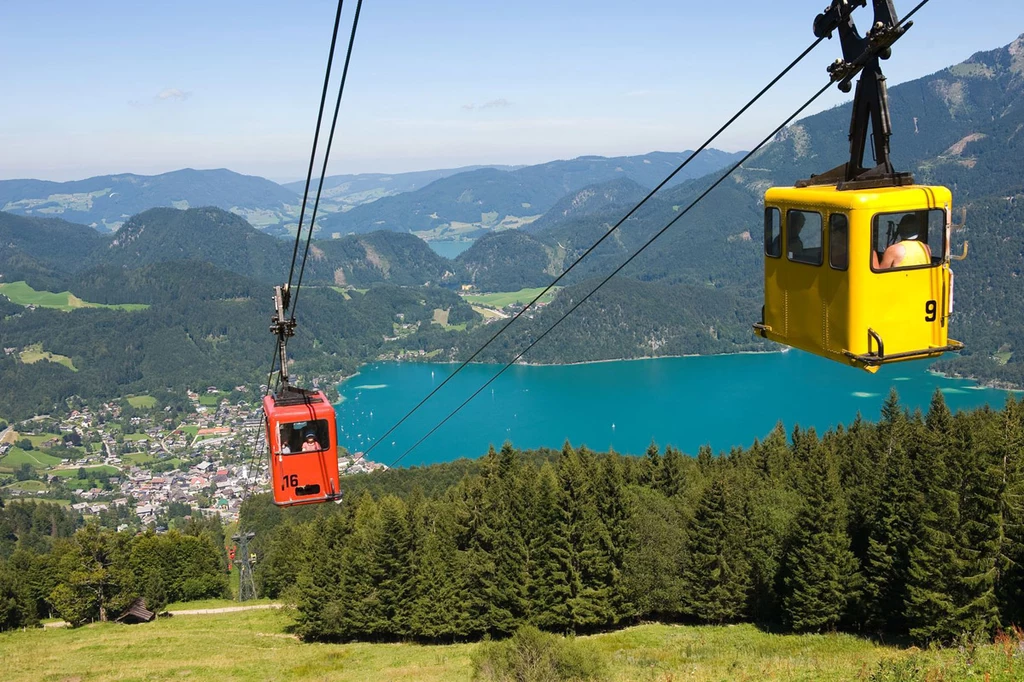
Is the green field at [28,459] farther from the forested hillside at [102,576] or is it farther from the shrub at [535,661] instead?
the shrub at [535,661]

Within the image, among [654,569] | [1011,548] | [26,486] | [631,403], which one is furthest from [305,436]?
[26,486]

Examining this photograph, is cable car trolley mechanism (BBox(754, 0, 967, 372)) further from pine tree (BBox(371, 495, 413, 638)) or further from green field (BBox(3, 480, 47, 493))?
green field (BBox(3, 480, 47, 493))

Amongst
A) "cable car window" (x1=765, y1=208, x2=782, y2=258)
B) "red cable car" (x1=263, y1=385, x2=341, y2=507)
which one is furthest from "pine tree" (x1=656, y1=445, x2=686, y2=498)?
"cable car window" (x1=765, y1=208, x2=782, y2=258)

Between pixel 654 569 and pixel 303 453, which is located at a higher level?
pixel 303 453

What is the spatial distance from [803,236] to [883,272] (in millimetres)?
947

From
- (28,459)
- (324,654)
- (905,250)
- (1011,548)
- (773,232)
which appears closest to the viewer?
(905,250)

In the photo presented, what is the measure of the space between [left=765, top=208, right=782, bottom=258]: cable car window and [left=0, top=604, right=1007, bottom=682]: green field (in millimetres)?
11918

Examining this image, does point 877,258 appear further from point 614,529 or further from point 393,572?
point 393,572

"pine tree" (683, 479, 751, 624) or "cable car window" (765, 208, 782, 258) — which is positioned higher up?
"cable car window" (765, 208, 782, 258)

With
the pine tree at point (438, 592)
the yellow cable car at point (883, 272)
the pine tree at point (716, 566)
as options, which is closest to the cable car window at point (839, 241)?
the yellow cable car at point (883, 272)

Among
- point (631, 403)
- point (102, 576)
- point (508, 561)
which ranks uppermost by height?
point (508, 561)

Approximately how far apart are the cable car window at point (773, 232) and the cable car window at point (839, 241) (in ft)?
3.03

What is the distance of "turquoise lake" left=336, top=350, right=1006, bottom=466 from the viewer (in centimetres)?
12238

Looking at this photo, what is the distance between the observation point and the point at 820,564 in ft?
92.6
